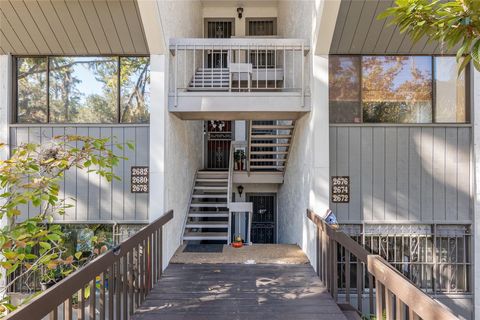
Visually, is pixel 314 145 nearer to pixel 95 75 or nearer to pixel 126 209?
pixel 126 209

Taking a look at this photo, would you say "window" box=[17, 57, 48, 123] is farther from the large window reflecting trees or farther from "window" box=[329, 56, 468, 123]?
the large window reflecting trees

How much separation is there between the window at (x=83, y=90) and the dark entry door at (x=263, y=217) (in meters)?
3.95

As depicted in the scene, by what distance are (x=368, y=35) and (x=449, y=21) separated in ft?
9.39

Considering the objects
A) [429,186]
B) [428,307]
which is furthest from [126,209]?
[429,186]

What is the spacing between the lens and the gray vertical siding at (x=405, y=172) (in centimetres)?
467

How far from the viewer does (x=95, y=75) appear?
4.88 meters

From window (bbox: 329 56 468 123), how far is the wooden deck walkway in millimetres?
2402

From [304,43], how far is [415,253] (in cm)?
351

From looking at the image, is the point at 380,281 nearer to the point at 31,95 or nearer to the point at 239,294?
the point at 239,294

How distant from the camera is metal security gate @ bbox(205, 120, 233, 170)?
870 cm

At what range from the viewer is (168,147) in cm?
458

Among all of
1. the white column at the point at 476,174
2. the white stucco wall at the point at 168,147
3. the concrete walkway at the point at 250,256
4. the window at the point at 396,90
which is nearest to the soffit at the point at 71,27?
the white stucco wall at the point at 168,147

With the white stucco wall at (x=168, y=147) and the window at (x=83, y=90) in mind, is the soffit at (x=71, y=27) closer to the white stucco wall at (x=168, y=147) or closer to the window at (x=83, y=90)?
the window at (x=83, y=90)

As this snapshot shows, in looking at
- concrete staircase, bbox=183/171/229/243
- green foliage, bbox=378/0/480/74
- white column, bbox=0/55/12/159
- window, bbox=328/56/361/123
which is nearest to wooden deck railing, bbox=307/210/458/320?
green foliage, bbox=378/0/480/74
